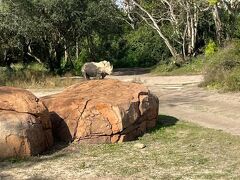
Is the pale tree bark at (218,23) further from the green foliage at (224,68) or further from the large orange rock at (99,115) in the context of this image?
the large orange rock at (99,115)

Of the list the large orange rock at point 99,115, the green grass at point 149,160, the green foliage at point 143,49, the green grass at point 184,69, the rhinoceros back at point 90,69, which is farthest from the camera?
the green foliage at point 143,49

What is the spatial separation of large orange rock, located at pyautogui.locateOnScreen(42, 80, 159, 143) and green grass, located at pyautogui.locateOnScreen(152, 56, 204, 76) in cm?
1667

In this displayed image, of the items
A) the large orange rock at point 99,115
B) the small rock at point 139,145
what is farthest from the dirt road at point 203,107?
the small rock at point 139,145

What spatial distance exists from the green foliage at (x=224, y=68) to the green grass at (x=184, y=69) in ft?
25.5

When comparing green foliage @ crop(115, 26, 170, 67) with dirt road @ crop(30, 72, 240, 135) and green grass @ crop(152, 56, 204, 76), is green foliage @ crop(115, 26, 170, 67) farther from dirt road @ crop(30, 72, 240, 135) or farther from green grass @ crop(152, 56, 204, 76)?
dirt road @ crop(30, 72, 240, 135)

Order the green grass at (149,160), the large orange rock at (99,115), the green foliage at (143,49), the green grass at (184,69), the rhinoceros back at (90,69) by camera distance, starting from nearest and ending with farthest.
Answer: the green grass at (149,160), the large orange rock at (99,115), the rhinoceros back at (90,69), the green grass at (184,69), the green foliage at (143,49)

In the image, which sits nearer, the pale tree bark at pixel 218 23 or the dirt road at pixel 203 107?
the dirt road at pixel 203 107

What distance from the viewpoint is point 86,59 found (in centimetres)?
3434

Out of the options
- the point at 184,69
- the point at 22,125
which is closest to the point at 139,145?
the point at 22,125

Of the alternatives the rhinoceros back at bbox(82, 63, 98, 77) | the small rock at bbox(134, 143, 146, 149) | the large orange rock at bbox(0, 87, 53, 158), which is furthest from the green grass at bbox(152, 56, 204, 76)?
the large orange rock at bbox(0, 87, 53, 158)

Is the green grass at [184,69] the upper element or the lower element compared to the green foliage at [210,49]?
lower

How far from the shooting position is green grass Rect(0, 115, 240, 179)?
677 centimetres

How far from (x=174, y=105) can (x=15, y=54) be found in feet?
74.3

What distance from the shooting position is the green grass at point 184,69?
87.4ft
